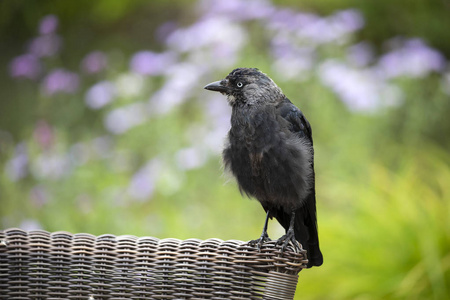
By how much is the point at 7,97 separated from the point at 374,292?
3.21 m

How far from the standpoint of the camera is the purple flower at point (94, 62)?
4.70m

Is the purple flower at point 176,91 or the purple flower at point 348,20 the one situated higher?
the purple flower at point 348,20

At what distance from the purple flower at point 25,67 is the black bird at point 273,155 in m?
2.86

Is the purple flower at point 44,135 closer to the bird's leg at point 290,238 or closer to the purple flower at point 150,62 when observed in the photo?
the purple flower at point 150,62

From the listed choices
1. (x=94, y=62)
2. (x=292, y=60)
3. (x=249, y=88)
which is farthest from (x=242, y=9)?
(x=249, y=88)

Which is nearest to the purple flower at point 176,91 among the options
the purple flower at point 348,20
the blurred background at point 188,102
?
the blurred background at point 188,102

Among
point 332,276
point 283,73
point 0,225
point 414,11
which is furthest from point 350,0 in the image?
point 0,225

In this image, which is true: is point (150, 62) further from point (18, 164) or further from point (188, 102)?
point (18, 164)

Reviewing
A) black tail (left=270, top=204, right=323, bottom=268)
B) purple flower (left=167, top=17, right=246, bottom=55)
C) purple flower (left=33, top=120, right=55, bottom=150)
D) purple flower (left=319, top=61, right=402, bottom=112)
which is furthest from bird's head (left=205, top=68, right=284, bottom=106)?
purple flower (left=33, top=120, right=55, bottom=150)

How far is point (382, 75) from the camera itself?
443 centimetres

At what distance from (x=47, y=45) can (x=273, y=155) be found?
3.23 m

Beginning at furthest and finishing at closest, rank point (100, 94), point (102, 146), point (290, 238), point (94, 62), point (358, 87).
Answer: point (94, 62) < point (100, 94) < point (102, 146) < point (358, 87) < point (290, 238)

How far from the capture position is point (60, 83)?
4.70m

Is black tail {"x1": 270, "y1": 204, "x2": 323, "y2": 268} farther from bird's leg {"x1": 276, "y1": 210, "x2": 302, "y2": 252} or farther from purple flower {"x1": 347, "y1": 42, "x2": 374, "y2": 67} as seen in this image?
purple flower {"x1": 347, "y1": 42, "x2": 374, "y2": 67}
